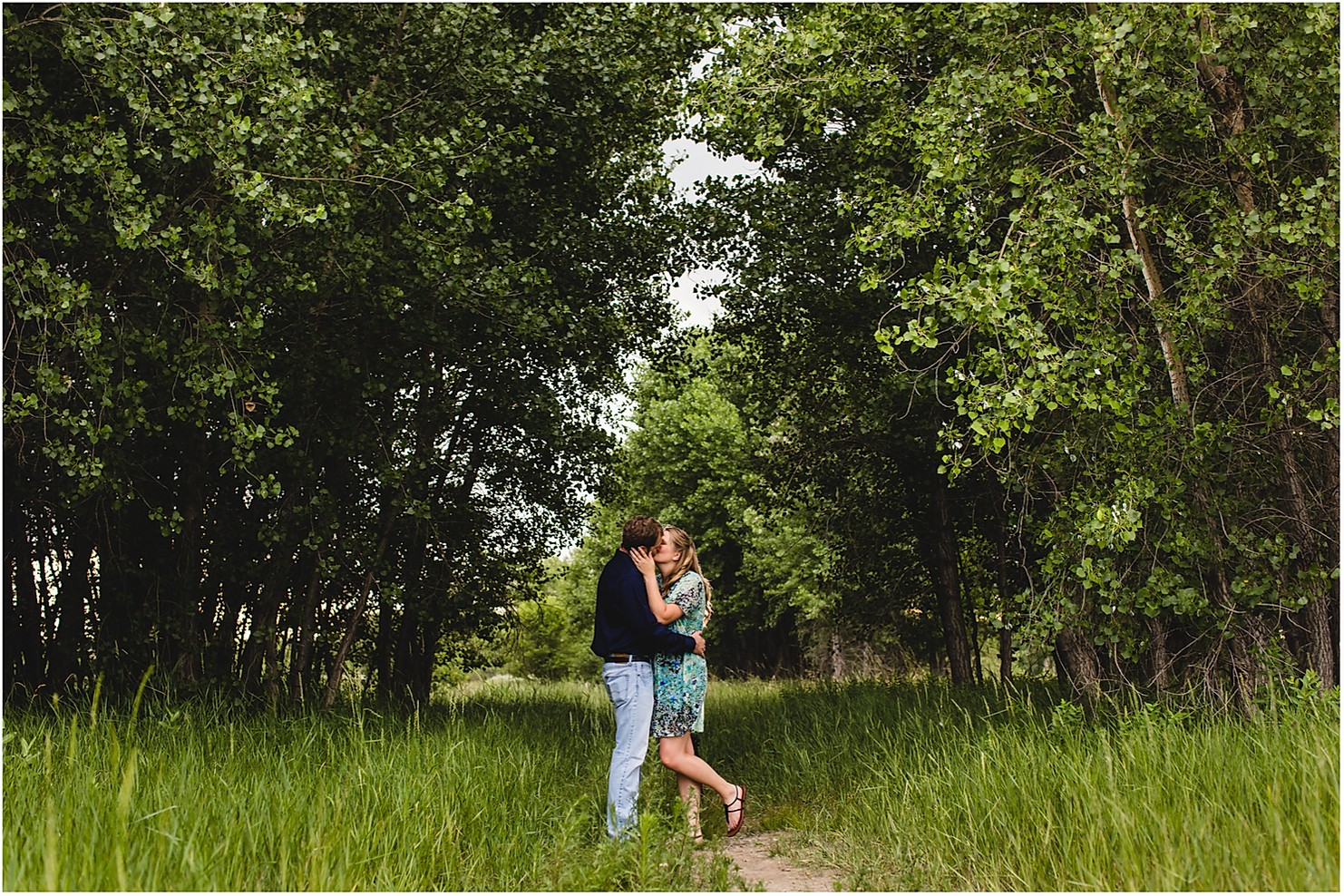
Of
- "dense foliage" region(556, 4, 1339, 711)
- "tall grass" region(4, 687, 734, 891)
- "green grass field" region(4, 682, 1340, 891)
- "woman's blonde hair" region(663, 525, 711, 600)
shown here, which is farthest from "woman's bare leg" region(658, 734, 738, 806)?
"dense foliage" region(556, 4, 1339, 711)

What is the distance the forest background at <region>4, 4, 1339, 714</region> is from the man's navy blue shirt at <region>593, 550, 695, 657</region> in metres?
2.07

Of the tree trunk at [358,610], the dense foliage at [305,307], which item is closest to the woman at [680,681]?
the dense foliage at [305,307]

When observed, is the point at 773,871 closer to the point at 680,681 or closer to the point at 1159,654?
the point at 680,681

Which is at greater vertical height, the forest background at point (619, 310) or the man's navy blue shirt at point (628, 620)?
the forest background at point (619, 310)

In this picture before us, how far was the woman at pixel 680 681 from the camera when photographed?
5.61 m

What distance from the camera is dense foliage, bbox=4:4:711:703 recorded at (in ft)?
17.4

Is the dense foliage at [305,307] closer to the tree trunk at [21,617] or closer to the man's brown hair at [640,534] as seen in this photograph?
the tree trunk at [21,617]

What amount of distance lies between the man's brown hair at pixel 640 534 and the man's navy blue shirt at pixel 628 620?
8 centimetres

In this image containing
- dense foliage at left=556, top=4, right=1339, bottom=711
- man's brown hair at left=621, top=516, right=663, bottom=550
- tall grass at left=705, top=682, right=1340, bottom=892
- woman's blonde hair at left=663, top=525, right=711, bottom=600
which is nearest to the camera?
tall grass at left=705, top=682, right=1340, bottom=892

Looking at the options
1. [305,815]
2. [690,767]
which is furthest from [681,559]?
[305,815]

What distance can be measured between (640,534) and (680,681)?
3.17 feet

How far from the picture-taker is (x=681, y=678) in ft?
18.8

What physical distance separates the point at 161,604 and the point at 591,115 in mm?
5868

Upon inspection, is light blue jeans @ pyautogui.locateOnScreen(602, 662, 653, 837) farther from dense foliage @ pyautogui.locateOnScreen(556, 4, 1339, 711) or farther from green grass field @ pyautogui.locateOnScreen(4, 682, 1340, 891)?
dense foliage @ pyautogui.locateOnScreen(556, 4, 1339, 711)
